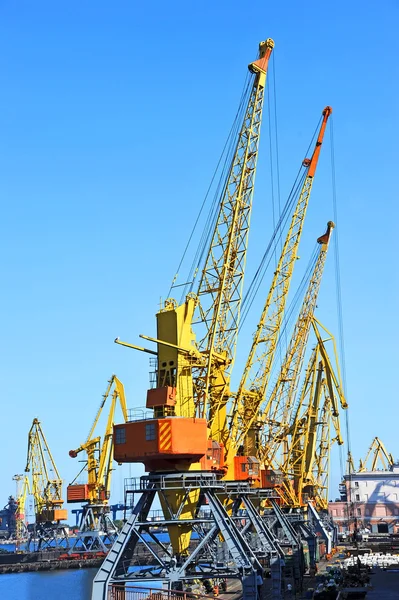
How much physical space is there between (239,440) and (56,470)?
72462 millimetres

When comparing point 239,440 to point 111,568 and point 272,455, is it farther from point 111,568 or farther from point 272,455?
point 111,568

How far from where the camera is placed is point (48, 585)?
10400 centimetres

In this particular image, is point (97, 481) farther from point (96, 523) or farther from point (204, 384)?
point (204, 384)

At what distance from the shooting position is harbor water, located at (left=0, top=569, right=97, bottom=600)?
3575 inches

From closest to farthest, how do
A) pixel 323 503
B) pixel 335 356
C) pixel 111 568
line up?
pixel 111 568, pixel 335 356, pixel 323 503

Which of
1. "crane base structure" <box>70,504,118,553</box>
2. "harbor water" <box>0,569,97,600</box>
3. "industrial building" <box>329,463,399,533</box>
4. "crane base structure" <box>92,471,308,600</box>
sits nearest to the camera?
"crane base structure" <box>92,471,308,600</box>

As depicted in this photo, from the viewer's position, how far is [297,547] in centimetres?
6950

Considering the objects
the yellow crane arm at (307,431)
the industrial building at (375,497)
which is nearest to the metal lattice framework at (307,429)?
the yellow crane arm at (307,431)

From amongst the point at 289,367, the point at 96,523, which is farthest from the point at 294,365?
the point at 96,523

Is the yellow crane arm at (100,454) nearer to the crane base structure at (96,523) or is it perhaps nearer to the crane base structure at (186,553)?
the crane base structure at (96,523)

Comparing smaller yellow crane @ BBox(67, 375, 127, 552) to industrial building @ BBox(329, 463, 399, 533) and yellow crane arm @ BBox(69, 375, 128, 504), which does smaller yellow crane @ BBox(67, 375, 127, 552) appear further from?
industrial building @ BBox(329, 463, 399, 533)

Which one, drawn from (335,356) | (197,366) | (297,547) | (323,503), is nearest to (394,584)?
(297,547)

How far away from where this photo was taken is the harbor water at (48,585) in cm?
9081

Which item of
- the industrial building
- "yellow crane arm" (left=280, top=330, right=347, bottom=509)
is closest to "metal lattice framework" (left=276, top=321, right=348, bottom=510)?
"yellow crane arm" (left=280, top=330, right=347, bottom=509)
